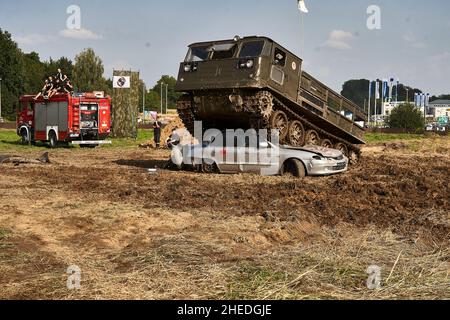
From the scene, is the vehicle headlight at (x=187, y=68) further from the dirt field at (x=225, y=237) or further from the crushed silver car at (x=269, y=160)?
the dirt field at (x=225, y=237)

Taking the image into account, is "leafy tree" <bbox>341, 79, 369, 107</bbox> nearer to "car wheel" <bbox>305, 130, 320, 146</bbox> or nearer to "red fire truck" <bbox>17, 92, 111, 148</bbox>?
"red fire truck" <bbox>17, 92, 111, 148</bbox>

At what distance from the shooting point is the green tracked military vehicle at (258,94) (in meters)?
15.6

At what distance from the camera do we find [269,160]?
47.9 feet

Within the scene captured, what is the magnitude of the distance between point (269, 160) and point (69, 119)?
1556cm

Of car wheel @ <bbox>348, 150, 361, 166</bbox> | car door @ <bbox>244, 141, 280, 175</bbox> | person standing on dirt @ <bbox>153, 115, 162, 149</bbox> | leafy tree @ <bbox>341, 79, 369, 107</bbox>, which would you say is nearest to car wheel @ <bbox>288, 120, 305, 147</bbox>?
car door @ <bbox>244, 141, 280, 175</bbox>

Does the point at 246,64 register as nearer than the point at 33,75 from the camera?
Yes

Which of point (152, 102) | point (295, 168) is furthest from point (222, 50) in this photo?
point (152, 102)

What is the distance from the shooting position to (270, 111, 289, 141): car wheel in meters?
16.3

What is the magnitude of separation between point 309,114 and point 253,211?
8.46 meters

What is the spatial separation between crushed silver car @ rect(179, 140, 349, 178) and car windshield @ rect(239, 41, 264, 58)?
2618 mm

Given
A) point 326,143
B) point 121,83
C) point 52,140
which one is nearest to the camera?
point 326,143

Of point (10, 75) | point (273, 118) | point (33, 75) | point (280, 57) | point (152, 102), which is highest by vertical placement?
point (33, 75)

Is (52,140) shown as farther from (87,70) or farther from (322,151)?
(87,70)

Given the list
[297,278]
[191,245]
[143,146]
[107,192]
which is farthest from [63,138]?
[297,278]
